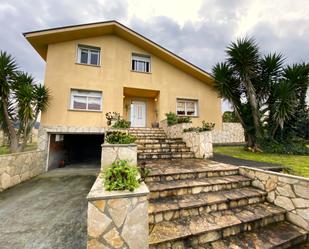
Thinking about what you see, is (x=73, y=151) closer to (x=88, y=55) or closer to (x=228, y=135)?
(x=88, y=55)

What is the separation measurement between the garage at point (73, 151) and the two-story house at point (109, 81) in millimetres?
129

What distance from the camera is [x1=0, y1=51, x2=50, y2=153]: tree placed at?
21.7 feet

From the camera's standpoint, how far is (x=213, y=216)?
2666 mm

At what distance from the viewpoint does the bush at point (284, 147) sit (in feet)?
24.3

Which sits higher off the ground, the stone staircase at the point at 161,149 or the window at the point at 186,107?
the window at the point at 186,107

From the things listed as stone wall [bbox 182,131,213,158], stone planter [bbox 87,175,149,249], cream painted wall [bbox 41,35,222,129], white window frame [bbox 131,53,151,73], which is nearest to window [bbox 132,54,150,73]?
white window frame [bbox 131,53,151,73]

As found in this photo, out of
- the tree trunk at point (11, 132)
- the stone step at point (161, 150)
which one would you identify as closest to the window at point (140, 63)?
the stone step at point (161, 150)

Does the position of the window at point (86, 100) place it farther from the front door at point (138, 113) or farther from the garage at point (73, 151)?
the front door at point (138, 113)

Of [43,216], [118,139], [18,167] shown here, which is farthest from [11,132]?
[118,139]

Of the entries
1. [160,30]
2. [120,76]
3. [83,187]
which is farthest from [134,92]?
[83,187]

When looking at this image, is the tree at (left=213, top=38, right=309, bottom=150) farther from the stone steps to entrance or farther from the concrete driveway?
the concrete driveway

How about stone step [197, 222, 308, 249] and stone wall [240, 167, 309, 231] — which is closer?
stone step [197, 222, 308, 249]

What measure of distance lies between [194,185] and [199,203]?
0.46 meters

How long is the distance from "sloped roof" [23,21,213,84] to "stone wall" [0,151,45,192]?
628cm
